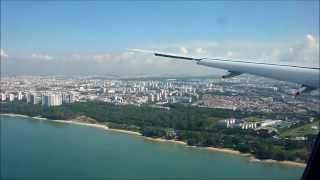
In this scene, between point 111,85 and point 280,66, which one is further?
point 111,85

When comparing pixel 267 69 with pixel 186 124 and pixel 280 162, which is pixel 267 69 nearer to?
pixel 280 162

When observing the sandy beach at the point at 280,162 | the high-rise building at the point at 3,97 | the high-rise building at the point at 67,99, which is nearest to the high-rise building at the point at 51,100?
the high-rise building at the point at 67,99

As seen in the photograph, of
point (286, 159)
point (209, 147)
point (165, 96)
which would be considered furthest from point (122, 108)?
point (286, 159)

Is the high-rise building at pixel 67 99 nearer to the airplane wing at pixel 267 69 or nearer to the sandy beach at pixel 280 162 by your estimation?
the sandy beach at pixel 280 162

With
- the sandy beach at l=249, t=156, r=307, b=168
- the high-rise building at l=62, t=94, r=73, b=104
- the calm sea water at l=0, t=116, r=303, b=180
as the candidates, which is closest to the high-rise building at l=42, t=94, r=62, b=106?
the high-rise building at l=62, t=94, r=73, b=104

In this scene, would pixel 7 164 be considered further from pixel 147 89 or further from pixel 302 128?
pixel 147 89
